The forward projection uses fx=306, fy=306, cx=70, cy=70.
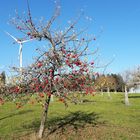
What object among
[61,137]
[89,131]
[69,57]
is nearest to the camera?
[69,57]

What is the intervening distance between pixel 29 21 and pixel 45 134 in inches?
238

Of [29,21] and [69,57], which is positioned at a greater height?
[29,21]

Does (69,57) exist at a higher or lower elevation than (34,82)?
higher

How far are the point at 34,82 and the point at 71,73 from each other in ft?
5.67

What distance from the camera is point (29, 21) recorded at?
13781 mm

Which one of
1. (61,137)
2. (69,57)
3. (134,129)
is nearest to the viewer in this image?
(69,57)

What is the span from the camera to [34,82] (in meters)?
13.9

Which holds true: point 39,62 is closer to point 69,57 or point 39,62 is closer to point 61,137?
point 69,57

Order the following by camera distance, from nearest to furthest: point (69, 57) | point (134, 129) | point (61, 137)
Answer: point (69, 57)
point (61, 137)
point (134, 129)

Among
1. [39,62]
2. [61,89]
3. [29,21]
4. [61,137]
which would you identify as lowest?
[61,137]

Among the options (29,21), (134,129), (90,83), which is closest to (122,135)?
(134,129)

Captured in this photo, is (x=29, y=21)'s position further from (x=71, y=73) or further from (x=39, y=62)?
(x=71, y=73)

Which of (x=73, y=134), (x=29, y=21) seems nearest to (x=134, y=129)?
(x=73, y=134)

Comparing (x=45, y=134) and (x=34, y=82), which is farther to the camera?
(x=45, y=134)
